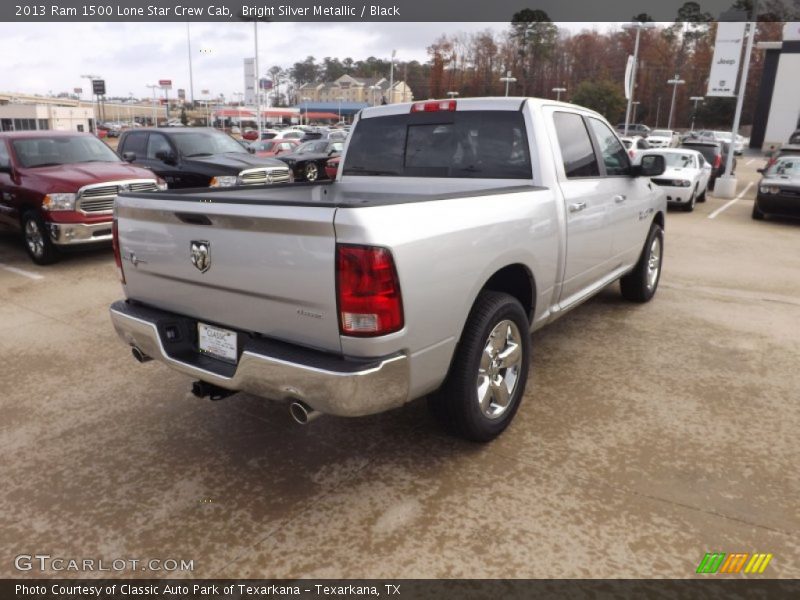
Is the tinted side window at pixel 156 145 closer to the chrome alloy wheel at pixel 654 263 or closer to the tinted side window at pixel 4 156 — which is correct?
the tinted side window at pixel 4 156

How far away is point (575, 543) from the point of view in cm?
256

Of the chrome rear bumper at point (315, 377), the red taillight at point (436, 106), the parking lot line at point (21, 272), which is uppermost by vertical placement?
the red taillight at point (436, 106)

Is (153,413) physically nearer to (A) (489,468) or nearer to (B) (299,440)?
(B) (299,440)

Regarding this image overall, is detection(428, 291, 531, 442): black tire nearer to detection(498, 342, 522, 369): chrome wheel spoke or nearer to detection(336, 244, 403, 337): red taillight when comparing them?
detection(498, 342, 522, 369): chrome wheel spoke

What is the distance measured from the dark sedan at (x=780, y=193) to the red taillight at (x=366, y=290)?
41.5ft

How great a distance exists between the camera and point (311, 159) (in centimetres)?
1784

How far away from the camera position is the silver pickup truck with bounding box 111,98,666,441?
8.00 ft

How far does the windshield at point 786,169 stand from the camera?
1278 cm

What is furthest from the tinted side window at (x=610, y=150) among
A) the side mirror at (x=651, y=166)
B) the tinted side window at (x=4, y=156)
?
the tinted side window at (x=4, y=156)

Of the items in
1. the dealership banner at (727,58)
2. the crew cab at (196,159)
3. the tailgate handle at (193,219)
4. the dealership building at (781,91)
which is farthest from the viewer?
the dealership building at (781,91)

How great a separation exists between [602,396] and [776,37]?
101 m

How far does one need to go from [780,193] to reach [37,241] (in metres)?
13.4

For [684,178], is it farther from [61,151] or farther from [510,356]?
[61,151]

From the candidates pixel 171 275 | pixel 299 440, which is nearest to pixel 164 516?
pixel 299 440
